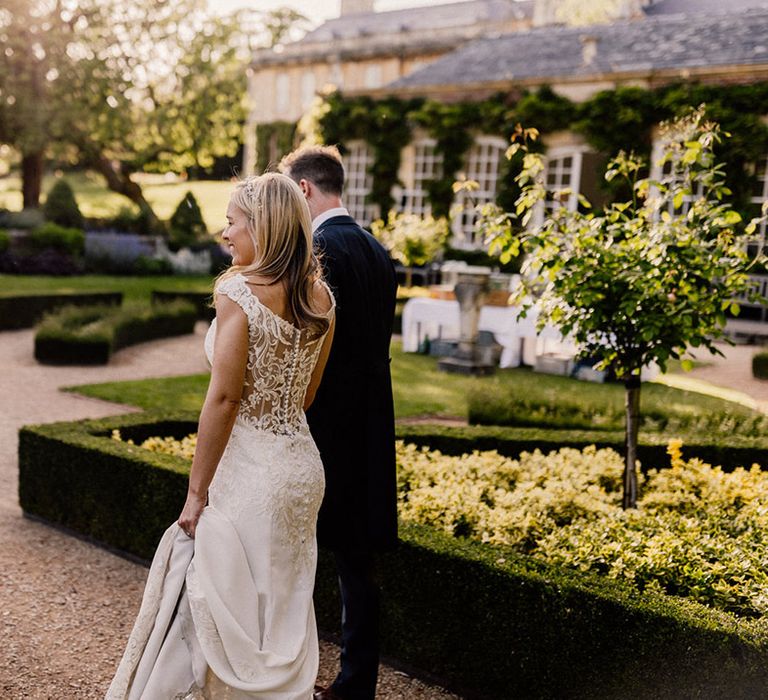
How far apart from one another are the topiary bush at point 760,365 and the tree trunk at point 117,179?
22.2m

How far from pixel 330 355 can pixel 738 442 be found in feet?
12.4

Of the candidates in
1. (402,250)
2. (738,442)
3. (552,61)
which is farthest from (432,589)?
(552,61)

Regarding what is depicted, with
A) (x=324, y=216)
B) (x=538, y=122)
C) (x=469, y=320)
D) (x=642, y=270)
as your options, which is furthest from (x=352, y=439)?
(x=538, y=122)

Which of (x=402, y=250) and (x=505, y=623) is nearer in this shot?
(x=505, y=623)

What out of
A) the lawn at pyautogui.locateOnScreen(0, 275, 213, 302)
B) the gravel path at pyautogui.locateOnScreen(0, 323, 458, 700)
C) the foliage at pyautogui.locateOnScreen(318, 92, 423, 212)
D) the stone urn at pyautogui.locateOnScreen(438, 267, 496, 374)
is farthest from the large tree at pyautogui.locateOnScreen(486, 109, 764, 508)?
the foliage at pyautogui.locateOnScreen(318, 92, 423, 212)

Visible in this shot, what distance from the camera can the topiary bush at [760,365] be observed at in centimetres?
1084

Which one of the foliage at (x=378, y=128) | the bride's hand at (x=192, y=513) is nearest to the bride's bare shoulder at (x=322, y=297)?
the bride's hand at (x=192, y=513)

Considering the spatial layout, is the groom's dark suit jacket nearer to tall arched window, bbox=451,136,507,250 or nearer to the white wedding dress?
the white wedding dress

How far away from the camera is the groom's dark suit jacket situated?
289cm

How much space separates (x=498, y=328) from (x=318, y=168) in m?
8.37

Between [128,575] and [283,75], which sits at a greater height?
[283,75]

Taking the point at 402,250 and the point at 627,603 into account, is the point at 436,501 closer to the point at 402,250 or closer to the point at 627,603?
the point at 627,603

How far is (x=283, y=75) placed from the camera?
32.8 meters

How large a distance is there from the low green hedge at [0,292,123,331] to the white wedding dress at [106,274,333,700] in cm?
1060
